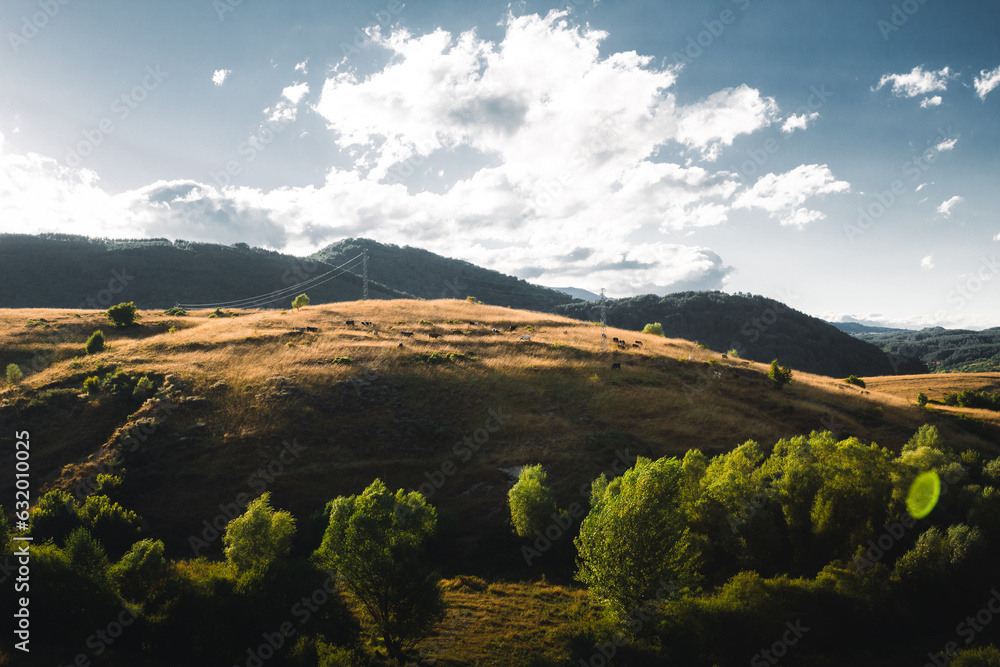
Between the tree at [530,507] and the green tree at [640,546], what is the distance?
10.5 metres

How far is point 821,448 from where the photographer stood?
105 ft

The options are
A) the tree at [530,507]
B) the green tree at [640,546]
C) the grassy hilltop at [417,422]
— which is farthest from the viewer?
the tree at [530,507]

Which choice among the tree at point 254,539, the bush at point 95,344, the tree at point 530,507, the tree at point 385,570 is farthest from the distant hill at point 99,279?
the tree at point 385,570

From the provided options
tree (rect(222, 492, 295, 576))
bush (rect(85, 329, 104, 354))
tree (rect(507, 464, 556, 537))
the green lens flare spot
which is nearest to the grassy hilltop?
bush (rect(85, 329, 104, 354))

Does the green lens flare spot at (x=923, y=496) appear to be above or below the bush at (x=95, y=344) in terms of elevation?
below

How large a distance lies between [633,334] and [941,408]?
148ft

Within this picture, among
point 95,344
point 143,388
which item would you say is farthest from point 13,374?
point 143,388

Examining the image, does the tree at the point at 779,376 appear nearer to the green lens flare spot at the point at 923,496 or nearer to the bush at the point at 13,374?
the green lens flare spot at the point at 923,496

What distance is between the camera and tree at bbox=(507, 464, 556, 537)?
36.7m

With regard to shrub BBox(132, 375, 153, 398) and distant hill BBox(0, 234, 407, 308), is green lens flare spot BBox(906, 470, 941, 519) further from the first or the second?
distant hill BBox(0, 234, 407, 308)

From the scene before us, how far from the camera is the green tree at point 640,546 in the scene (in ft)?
80.0

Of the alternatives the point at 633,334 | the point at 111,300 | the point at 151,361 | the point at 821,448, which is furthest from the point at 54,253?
the point at 821,448

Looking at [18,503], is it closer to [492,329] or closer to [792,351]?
[492,329]

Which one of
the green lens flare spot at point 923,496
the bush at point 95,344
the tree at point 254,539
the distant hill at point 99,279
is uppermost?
the distant hill at point 99,279
